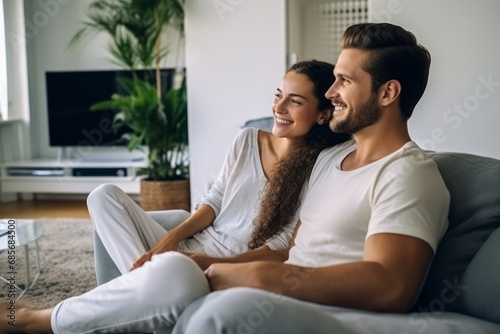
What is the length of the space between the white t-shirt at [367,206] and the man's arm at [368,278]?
0.12 ft

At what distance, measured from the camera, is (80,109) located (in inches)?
209

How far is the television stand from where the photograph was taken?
511 cm

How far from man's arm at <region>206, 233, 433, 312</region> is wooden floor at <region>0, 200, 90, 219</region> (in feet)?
12.2

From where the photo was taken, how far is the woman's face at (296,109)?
5.76ft

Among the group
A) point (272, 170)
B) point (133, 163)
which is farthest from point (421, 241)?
point (133, 163)

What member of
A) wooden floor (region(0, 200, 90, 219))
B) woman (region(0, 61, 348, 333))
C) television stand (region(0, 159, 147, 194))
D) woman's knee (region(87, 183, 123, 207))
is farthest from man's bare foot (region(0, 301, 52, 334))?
television stand (region(0, 159, 147, 194))

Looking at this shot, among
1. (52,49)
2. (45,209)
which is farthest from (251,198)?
(52,49)

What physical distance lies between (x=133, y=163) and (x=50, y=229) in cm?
121

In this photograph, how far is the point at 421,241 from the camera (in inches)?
44.4

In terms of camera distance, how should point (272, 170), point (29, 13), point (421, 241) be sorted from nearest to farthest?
point (421, 241) < point (272, 170) < point (29, 13)

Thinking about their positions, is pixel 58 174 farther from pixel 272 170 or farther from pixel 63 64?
pixel 272 170

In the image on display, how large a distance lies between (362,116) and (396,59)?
0.54 feet

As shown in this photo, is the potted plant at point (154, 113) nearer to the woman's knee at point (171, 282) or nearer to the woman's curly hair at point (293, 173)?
the woman's curly hair at point (293, 173)

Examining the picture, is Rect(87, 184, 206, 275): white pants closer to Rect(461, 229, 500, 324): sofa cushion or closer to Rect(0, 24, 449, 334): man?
Rect(0, 24, 449, 334): man
